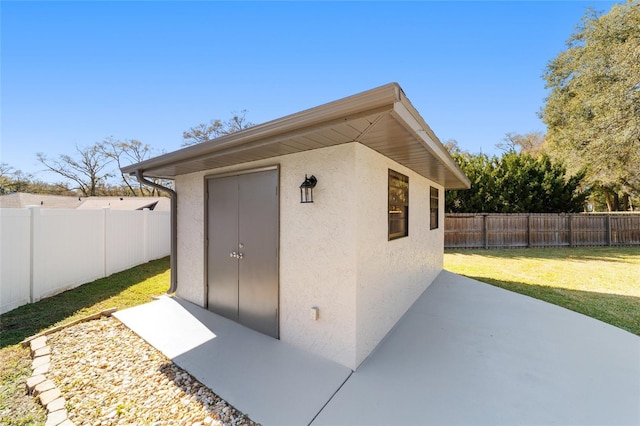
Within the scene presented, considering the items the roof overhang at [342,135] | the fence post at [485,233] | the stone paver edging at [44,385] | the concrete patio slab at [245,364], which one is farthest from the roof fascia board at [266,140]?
the fence post at [485,233]

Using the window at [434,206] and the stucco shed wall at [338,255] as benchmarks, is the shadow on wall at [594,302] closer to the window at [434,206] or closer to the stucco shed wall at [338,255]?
the window at [434,206]

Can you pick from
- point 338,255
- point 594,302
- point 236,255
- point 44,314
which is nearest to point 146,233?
point 44,314

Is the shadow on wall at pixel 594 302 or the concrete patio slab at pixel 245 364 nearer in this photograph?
the concrete patio slab at pixel 245 364

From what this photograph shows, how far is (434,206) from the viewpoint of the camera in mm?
7383

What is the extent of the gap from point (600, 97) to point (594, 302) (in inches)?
481

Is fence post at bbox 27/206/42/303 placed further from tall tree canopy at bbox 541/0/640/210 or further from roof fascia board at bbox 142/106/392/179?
tall tree canopy at bbox 541/0/640/210

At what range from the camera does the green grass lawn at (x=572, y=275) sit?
5.37m

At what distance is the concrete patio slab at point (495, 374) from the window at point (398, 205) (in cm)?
160

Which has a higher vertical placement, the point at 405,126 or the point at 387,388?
the point at 405,126

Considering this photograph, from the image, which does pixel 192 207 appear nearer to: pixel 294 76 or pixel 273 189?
pixel 273 189

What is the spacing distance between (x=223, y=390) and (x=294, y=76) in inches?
328

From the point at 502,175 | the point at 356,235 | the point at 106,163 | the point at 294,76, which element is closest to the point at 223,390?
the point at 356,235

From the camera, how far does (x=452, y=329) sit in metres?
4.17

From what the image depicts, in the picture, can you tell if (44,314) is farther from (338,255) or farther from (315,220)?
(338,255)
